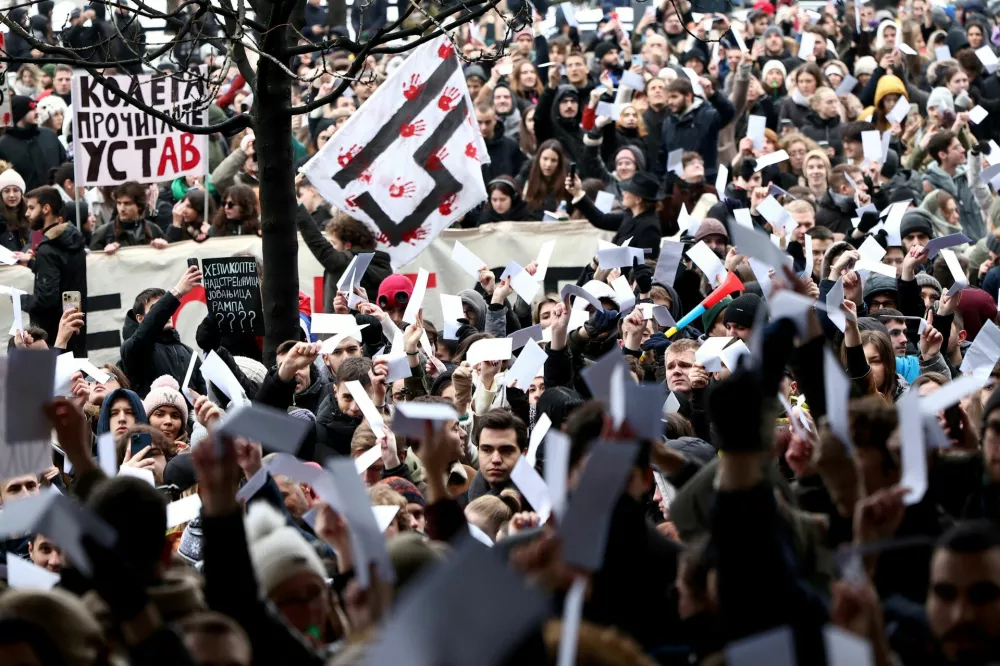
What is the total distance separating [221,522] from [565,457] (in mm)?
882

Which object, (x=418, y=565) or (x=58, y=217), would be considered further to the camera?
(x=58, y=217)

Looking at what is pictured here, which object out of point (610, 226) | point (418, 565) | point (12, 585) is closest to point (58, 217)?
point (610, 226)

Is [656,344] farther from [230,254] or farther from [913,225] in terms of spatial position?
[230,254]

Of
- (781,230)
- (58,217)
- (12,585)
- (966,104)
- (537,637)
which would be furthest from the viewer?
(966,104)

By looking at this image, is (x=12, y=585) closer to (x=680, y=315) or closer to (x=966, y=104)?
(x=680, y=315)

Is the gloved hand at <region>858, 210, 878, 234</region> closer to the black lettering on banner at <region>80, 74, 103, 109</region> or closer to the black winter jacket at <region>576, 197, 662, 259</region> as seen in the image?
the black winter jacket at <region>576, 197, 662, 259</region>

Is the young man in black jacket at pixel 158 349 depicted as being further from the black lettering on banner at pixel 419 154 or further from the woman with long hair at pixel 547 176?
the woman with long hair at pixel 547 176

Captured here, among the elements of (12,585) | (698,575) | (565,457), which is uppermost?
(565,457)

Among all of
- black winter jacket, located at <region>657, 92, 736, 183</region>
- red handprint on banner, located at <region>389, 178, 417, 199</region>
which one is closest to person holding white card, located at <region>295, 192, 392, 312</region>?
red handprint on banner, located at <region>389, 178, 417, 199</region>

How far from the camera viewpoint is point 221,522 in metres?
3.93

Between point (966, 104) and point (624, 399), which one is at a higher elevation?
point (624, 399)

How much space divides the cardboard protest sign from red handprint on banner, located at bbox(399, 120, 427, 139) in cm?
152

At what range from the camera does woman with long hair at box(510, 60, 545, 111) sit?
16.6 metres

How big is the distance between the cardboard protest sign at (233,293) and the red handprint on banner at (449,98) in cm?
187
